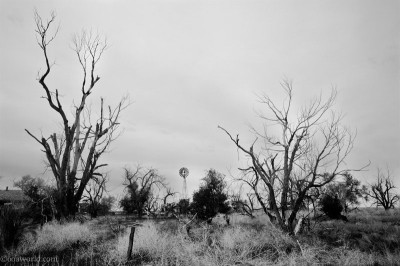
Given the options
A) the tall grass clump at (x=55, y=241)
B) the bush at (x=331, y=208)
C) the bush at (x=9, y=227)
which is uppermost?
the bush at (x=9, y=227)

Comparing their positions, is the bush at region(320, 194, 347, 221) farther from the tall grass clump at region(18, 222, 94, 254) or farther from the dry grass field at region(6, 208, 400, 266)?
the tall grass clump at region(18, 222, 94, 254)

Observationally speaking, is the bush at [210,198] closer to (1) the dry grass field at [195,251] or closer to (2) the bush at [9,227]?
(1) the dry grass field at [195,251]

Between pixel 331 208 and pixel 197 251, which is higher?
pixel 197 251

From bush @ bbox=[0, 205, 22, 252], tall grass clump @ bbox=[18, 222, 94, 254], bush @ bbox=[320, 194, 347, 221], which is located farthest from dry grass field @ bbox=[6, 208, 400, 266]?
bush @ bbox=[320, 194, 347, 221]

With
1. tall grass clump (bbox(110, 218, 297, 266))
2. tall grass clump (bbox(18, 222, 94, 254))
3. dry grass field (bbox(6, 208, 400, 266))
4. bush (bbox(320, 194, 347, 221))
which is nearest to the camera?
tall grass clump (bbox(110, 218, 297, 266))

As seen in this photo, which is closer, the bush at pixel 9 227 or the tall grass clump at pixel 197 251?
the tall grass clump at pixel 197 251

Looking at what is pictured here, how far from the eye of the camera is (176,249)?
775 centimetres

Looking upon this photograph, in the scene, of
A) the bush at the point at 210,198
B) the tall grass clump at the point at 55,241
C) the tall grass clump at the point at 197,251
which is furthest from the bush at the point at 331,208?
the tall grass clump at the point at 55,241

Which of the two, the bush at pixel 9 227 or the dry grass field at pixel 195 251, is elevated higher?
the bush at pixel 9 227

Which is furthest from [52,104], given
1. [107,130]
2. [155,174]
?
[155,174]

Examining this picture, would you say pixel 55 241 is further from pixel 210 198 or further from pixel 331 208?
pixel 331 208

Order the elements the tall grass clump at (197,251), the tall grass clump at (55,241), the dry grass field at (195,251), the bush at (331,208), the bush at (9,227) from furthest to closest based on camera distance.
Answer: the bush at (331,208)
the tall grass clump at (55,241)
the bush at (9,227)
the dry grass field at (195,251)
the tall grass clump at (197,251)

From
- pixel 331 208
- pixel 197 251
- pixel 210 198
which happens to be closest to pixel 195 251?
pixel 197 251

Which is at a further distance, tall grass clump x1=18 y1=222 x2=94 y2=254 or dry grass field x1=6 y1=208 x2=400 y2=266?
tall grass clump x1=18 y1=222 x2=94 y2=254
